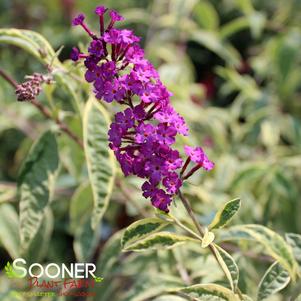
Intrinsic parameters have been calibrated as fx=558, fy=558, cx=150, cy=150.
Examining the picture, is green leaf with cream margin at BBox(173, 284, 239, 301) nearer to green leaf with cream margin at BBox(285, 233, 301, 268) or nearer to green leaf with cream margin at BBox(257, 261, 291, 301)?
green leaf with cream margin at BBox(257, 261, 291, 301)

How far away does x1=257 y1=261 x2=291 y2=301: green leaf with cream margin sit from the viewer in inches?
53.3

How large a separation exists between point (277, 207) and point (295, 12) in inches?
62.9

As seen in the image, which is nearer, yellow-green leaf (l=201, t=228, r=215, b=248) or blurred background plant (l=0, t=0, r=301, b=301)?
yellow-green leaf (l=201, t=228, r=215, b=248)

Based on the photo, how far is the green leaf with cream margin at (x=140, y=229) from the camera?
128 cm

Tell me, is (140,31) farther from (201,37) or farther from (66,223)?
(66,223)

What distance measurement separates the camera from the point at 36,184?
5.12ft

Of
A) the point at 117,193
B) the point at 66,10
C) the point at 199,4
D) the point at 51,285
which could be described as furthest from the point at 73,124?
the point at 66,10

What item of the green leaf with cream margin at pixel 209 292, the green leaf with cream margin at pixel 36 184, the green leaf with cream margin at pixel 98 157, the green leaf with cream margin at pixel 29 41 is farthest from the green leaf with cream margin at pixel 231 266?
the green leaf with cream margin at pixel 29 41

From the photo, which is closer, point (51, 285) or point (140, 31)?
point (51, 285)

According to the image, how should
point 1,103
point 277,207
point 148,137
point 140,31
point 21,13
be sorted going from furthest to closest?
point 140,31 < point 21,13 < point 1,103 < point 277,207 < point 148,137

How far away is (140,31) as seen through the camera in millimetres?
3623

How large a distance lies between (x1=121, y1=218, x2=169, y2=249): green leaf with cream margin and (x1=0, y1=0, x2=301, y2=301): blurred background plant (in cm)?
39

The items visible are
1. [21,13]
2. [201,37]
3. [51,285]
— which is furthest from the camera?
[21,13]

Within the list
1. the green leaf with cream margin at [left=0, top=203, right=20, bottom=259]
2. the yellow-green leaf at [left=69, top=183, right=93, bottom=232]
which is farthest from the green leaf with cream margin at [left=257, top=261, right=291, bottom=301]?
the green leaf with cream margin at [left=0, top=203, right=20, bottom=259]
